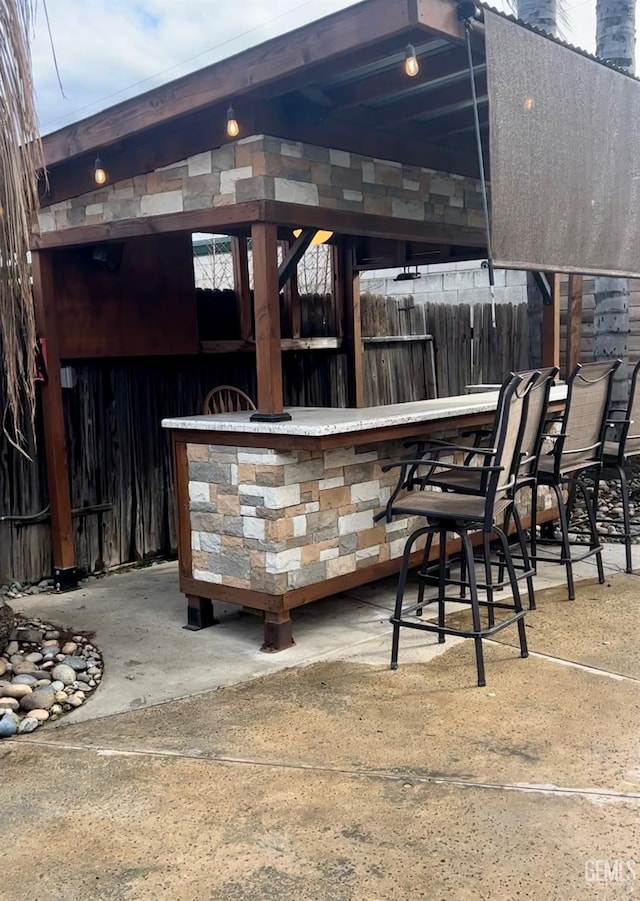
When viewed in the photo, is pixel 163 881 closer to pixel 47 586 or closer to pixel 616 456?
pixel 47 586

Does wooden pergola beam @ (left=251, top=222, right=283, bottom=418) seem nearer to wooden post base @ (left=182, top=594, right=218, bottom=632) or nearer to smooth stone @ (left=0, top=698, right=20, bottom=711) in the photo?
wooden post base @ (left=182, top=594, right=218, bottom=632)

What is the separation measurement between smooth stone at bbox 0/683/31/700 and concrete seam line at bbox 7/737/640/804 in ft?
1.03

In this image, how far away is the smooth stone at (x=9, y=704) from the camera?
324 centimetres

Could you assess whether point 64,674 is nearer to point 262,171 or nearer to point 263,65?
point 262,171

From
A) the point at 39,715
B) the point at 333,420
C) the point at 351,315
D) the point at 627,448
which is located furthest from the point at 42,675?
the point at 351,315

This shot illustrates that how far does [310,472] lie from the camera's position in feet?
12.8

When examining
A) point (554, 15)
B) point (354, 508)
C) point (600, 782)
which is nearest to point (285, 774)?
point (600, 782)

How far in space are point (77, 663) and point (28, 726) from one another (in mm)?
600

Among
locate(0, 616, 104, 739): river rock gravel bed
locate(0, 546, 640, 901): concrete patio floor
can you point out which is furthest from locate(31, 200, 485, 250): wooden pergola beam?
locate(0, 616, 104, 739): river rock gravel bed

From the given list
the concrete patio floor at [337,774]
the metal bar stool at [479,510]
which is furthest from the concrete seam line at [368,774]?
the metal bar stool at [479,510]

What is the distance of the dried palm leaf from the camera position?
2920 millimetres

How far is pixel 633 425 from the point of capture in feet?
17.3
